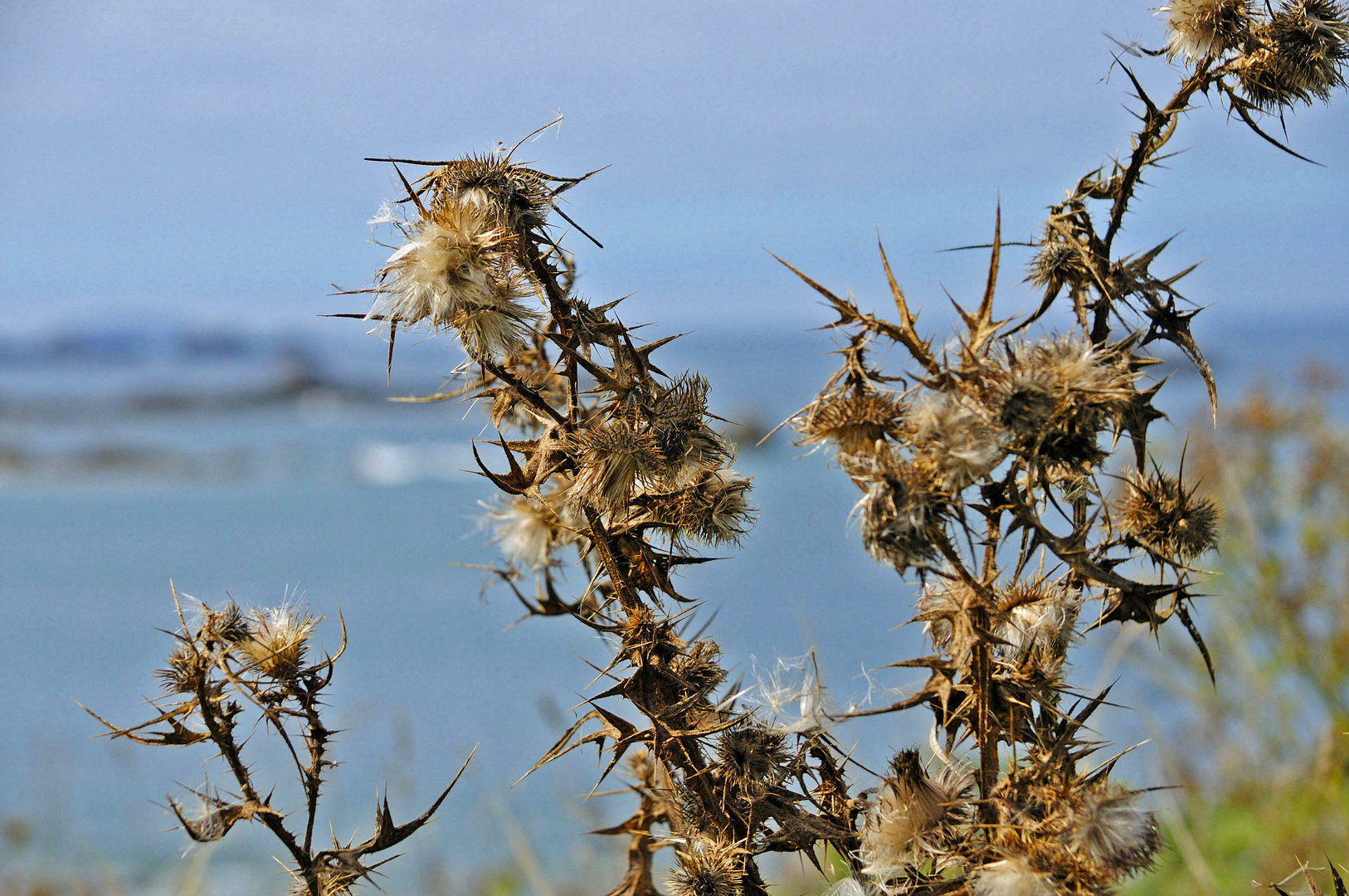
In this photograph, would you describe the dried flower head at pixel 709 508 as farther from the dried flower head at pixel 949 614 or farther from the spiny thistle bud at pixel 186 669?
the spiny thistle bud at pixel 186 669

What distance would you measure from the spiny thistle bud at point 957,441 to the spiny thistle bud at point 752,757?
1.34 ft

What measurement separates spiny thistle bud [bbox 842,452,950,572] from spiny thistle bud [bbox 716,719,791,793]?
0.33 m

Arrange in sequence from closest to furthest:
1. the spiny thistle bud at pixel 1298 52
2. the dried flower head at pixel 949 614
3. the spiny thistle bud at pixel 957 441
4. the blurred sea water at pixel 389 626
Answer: the spiny thistle bud at pixel 957 441 → the dried flower head at pixel 949 614 → the spiny thistle bud at pixel 1298 52 → the blurred sea water at pixel 389 626

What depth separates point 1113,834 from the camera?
3.28 feet

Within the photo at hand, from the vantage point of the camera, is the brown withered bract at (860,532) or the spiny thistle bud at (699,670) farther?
the spiny thistle bud at (699,670)

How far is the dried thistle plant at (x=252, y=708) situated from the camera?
47.3 inches

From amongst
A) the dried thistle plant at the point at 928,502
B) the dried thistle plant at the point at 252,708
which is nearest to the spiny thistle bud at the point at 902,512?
the dried thistle plant at the point at 928,502

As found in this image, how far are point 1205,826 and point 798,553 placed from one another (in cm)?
708

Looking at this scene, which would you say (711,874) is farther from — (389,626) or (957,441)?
(389,626)

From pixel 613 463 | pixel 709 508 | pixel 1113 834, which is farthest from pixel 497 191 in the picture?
pixel 1113 834

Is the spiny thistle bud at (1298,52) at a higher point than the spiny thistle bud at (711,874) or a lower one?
higher

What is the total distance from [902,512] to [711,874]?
0.48m

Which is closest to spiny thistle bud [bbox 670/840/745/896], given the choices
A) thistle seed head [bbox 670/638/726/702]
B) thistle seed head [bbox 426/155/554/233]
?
thistle seed head [bbox 670/638/726/702]

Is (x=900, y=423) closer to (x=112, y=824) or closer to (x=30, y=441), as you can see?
(x=112, y=824)
